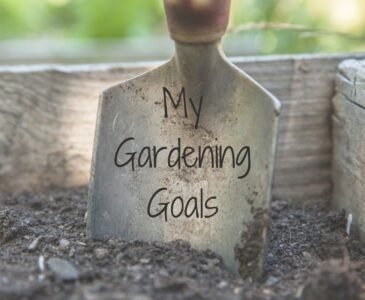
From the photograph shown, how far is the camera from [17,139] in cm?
203

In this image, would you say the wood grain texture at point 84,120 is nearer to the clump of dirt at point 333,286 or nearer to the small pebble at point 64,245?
the small pebble at point 64,245

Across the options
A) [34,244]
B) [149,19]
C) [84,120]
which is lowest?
[34,244]

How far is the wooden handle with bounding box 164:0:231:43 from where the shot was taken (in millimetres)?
1495

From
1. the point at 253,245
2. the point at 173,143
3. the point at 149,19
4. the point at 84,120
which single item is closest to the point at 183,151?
the point at 173,143

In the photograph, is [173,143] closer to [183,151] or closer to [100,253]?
[183,151]

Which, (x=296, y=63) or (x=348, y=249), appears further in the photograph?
(x=296, y=63)

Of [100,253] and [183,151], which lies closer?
[100,253]

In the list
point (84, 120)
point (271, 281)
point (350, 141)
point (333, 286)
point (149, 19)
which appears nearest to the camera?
point (333, 286)

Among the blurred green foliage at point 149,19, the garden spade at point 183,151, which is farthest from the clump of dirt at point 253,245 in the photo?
the blurred green foliage at point 149,19

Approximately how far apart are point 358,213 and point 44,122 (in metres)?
0.82

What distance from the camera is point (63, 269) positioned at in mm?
1440

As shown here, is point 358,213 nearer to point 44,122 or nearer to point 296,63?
point 296,63

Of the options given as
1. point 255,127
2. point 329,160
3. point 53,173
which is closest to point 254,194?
point 255,127

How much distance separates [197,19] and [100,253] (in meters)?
0.48
